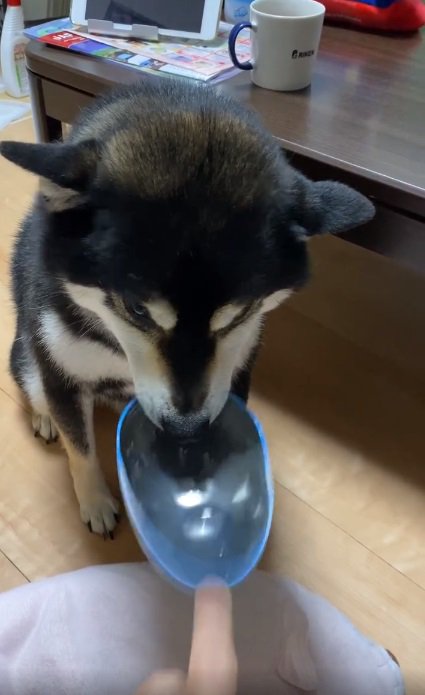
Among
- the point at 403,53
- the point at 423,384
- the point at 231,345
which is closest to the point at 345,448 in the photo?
the point at 423,384

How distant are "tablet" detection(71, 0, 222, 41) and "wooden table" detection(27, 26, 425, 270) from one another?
162mm

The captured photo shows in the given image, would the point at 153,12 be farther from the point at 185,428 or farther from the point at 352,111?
the point at 185,428

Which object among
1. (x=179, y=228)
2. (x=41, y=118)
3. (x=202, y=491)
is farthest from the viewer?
(x=41, y=118)

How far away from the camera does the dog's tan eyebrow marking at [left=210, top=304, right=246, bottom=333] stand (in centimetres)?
74

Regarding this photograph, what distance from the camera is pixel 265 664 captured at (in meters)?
0.98

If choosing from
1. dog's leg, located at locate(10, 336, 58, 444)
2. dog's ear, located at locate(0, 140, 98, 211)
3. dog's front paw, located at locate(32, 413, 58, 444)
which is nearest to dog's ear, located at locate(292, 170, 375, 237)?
dog's ear, located at locate(0, 140, 98, 211)

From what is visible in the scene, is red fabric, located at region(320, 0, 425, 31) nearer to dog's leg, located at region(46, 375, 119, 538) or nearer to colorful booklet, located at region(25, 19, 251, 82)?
colorful booklet, located at region(25, 19, 251, 82)

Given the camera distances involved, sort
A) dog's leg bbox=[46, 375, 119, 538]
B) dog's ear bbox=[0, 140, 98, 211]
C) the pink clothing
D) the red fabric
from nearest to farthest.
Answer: dog's ear bbox=[0, 140, 98, 211]
the pink clothing
dog's leg bbox=[46, 375, 119, 538]
the red fabric

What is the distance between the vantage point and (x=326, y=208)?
82cm

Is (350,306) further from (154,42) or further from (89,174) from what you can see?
(89,174)

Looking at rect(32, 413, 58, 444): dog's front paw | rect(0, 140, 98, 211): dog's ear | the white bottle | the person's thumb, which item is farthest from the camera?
the white bottle

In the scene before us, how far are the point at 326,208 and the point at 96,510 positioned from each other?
2.27 ft

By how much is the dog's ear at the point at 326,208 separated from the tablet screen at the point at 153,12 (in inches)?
32.9

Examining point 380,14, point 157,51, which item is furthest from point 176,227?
→ point 380,14
